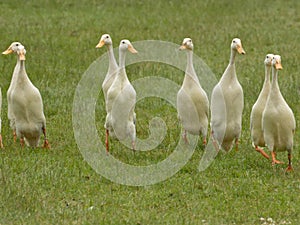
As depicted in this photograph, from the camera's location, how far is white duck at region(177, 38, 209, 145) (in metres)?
12.9

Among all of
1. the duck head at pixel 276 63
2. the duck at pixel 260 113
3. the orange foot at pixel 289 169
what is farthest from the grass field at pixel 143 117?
the duck head at pixel 276 63

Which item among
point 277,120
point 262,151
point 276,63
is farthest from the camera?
point 262,151

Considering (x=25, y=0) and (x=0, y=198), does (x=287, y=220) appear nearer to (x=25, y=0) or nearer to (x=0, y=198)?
(x=0, y=198)

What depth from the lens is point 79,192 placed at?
35.6 feet

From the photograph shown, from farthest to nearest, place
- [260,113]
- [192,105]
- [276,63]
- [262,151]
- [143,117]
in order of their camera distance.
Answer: [143,117], [192,105], [262,151], [260,113], [276,63]

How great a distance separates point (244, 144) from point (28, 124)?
358 cm

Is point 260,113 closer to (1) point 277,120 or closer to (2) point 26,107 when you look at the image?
(1) point 277,120

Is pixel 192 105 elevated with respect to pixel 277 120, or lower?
elevated

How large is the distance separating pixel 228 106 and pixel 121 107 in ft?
5.40

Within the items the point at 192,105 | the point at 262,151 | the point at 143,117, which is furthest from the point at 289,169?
the point at 143,117

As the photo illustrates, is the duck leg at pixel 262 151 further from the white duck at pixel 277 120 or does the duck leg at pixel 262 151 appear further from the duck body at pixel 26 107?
the duck body at pixel 26 107

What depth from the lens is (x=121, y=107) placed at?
41.5 ft

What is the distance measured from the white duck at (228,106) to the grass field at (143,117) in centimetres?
40

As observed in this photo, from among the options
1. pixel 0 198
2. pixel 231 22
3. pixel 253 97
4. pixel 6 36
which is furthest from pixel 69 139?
pixel 231 22
